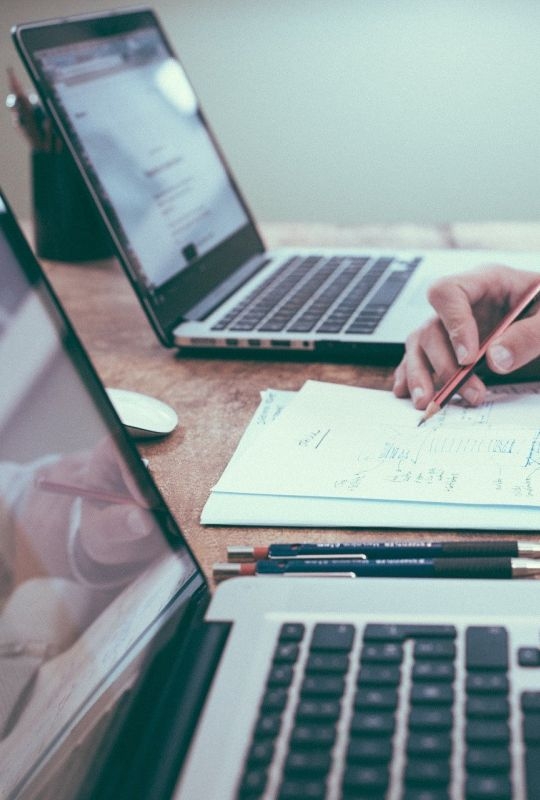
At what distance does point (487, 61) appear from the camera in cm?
215

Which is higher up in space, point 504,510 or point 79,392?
point 79,392

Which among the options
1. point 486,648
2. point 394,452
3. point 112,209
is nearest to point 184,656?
point 486,648

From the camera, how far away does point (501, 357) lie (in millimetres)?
735

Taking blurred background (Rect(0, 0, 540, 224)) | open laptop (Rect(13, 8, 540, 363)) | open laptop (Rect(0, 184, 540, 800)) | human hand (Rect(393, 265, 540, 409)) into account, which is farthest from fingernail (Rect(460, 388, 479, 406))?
blurred background (Rect(0, 0, 540, 224))

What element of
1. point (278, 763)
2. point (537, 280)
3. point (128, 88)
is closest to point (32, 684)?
point (278, 763)

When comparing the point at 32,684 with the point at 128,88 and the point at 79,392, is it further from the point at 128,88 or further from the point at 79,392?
the point at 128,88

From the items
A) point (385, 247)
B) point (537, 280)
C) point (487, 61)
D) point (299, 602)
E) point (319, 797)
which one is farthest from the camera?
point (487, 61)

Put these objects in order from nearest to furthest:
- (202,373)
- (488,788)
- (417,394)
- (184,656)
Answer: (488,788) < (184,656) < (417,394) < (202,373)

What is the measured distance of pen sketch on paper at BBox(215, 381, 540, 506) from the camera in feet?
1.98

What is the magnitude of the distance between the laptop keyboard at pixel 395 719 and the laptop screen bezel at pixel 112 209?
54 cm

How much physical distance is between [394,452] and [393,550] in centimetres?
13

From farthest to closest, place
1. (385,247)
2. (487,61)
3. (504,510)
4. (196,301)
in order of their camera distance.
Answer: (487,61) < (385,247) < (196,301) < (504,510)

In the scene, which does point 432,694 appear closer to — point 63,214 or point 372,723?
point 372,723

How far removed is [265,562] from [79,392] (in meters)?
0.15
